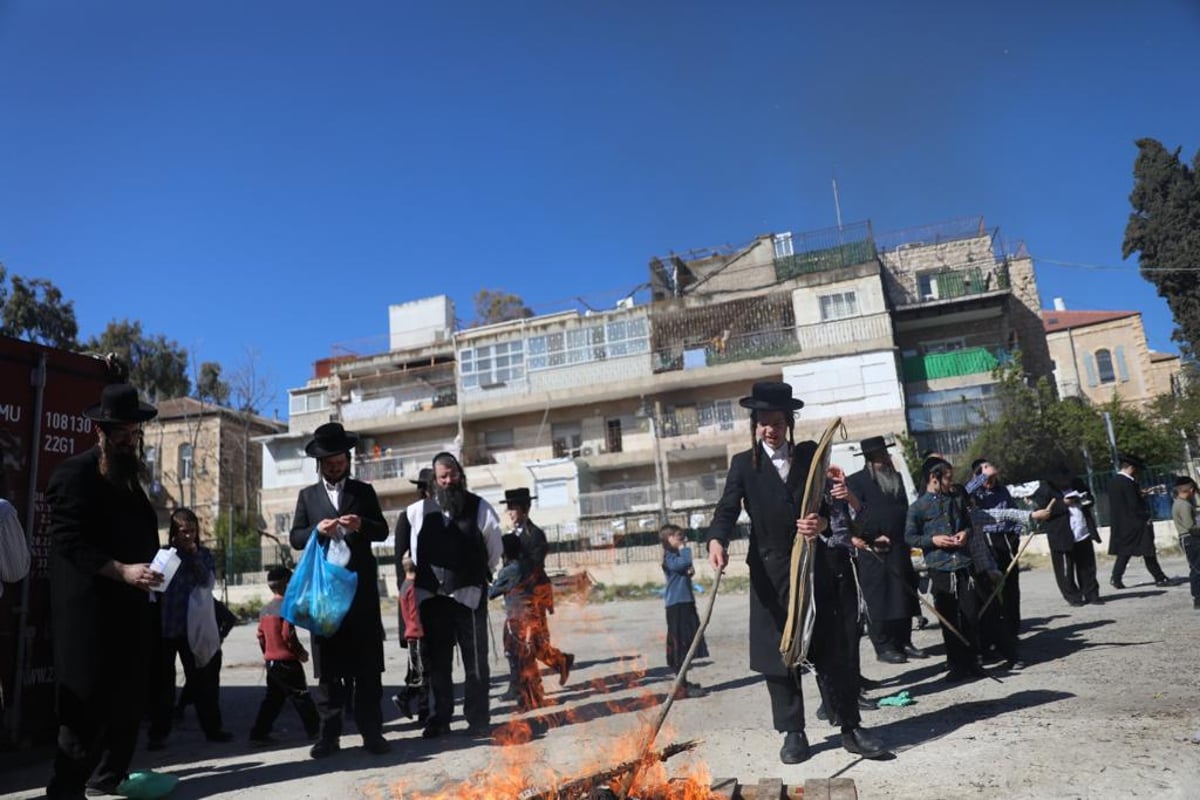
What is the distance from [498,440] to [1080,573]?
103ft

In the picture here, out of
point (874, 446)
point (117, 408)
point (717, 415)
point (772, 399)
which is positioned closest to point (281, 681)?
point (117, 408)

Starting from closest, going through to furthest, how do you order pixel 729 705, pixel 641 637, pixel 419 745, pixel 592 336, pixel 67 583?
1. pixel 67 583
2. pixel 419 745
3. pixel 729 705
4. pixel 641 637
5. pixel 592 336

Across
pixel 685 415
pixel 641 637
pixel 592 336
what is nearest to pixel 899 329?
pixel 685 415

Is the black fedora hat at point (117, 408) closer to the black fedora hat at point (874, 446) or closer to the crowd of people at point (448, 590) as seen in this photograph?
the crowd of people at point (448, 590)

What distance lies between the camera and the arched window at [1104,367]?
44750 mm

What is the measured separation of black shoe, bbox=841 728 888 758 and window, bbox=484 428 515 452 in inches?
1380

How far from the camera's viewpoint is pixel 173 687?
5.98 meters

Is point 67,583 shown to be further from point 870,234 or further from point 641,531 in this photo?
A: point 870,234

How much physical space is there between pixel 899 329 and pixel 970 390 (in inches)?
177

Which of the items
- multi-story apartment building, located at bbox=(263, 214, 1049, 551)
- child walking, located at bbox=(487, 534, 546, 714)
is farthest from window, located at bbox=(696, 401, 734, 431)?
child walking, located at bbox=(487, 534, 546, 714)

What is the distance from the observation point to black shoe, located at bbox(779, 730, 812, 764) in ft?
14.0

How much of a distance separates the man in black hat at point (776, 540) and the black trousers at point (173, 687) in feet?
13.8

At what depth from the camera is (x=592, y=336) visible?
37281 mm

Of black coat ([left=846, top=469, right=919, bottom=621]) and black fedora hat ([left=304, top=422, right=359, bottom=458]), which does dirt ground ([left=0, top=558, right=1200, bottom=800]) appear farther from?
black fedora hat ([left=304, top=422, right=359, bottom=458])
